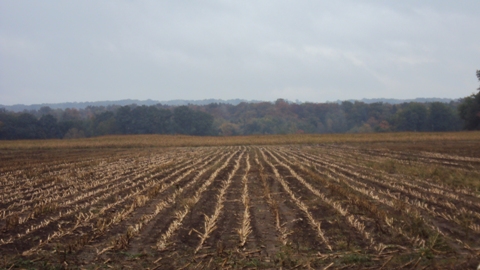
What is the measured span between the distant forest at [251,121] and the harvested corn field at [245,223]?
61322 millimetres

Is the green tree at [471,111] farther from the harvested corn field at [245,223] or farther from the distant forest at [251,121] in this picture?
the harvested corn field at [245,223]

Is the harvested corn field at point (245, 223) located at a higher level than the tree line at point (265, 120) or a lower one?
lower

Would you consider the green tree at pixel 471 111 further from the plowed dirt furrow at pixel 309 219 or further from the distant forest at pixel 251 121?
the plowed dirt furrow at pixel 309 219

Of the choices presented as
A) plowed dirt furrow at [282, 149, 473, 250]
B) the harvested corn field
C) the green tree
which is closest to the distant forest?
the green tree

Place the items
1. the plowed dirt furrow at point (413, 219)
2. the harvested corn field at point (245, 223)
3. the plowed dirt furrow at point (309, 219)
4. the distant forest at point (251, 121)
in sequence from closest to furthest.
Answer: the harvested corn field at point (245, 223) → the plowed dirt furrow at point (413, 219) → the plowed dirt furrow at point (309, 219) → the distant forest at point (251, 121)

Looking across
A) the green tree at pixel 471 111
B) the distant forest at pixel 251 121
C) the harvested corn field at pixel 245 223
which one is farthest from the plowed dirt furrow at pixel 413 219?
the distant forest at pixel 251 121

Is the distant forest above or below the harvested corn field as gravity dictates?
above

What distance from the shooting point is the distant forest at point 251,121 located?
256 ft

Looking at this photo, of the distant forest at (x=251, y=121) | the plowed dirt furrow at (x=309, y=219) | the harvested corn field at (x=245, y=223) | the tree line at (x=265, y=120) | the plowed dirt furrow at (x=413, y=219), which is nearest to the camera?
the harvested corn field at (x=245, y=223)

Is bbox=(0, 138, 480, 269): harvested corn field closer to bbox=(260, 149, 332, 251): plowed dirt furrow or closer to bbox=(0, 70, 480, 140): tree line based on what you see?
bbox=(260, 149, 332, 251): plowed dirt furrow

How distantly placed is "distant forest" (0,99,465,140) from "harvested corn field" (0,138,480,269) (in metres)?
61.3

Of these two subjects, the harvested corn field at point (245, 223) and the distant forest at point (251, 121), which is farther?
the distant forest at point (251, 121)

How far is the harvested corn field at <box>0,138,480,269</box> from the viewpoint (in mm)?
6109

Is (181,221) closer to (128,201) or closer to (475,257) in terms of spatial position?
(128,201)
